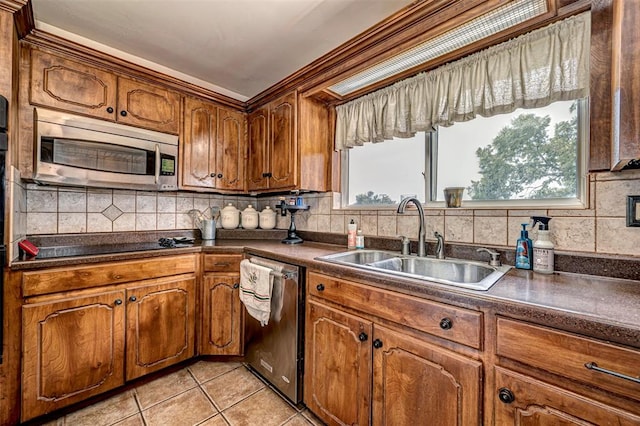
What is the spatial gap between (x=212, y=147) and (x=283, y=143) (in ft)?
2.20

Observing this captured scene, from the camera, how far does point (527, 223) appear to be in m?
1.37

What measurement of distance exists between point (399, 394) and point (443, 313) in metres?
0.43

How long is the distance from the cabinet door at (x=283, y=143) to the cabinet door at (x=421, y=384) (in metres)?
1.36

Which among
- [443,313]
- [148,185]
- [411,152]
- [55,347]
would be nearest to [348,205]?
[411,152]

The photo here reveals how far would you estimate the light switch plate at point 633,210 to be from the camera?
3.60ft

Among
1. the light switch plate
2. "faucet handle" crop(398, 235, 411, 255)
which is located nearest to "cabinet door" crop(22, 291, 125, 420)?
"faucet handle" crop(398, 235, 411, 255)

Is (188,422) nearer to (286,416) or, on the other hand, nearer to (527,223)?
(286,416)

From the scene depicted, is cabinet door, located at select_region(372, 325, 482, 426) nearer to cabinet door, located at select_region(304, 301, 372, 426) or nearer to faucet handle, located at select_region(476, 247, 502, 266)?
cabinet door, located at select_region(304, 301, 372, 426)

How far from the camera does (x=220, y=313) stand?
6.73 feet

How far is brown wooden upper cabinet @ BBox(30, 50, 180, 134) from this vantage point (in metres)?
1.61

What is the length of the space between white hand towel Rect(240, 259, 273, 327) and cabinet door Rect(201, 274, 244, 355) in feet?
0.67

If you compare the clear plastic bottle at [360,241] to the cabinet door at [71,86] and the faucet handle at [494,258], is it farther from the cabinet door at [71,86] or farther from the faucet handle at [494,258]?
the cabinet door at [71,86]

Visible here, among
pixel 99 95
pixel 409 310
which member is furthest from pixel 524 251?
pixel 99 95

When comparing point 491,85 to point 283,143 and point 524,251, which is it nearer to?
point 524,251
